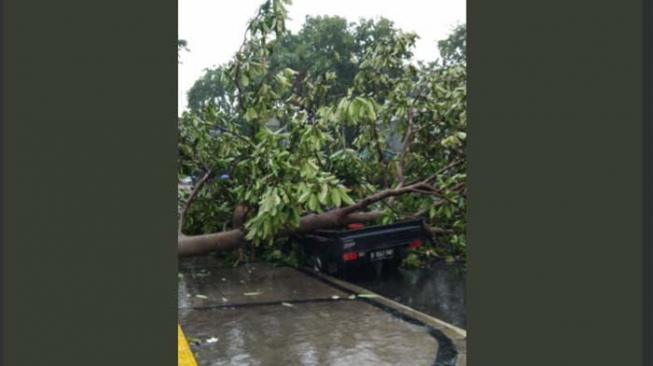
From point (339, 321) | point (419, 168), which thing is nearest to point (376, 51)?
point (419, 168)

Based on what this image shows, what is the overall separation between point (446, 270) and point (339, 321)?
4235mm

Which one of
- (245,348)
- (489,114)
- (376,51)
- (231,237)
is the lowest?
(245,348)

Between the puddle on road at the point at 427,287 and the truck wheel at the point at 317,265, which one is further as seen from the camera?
→ the truck wheel at the point at 317,265

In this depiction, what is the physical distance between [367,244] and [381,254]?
12.9 inches

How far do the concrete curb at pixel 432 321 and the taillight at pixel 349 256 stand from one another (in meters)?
0.37

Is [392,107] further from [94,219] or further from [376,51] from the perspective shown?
[94,219]

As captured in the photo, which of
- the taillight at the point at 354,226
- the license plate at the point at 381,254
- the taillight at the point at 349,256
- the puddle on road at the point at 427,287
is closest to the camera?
the puddle on road at the point at 427,287

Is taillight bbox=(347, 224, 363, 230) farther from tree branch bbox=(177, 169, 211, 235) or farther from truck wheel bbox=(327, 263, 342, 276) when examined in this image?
tree branch bbox=(177, 169, 211, 235)

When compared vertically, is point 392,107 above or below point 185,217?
above

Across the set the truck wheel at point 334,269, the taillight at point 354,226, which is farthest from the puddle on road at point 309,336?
the taillight at point 354,226

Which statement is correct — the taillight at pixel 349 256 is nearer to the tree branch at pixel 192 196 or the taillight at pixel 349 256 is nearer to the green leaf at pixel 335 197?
the green leaf at pixel 335 197

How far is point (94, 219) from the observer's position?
1.37m

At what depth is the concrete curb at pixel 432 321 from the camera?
6.29 meters

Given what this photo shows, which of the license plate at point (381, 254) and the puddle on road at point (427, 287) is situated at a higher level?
the license plate at point (381, 254)
